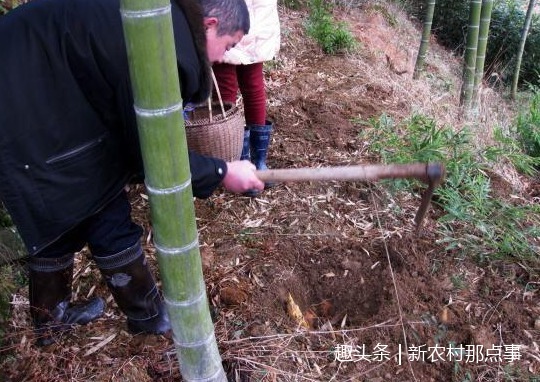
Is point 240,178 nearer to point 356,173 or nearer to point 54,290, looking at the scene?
point 356,173

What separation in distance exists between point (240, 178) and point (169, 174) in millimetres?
453

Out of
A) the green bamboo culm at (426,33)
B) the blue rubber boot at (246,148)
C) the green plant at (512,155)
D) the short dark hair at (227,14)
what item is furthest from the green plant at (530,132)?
the short dark hair at (227,14)

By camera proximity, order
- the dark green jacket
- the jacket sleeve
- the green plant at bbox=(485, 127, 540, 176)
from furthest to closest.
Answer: the green plant at bbox=(485, 127, 540, 176)
the jacket sleeve
the dark green jacket

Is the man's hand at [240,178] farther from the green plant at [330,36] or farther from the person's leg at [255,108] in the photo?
the green plant at [330,36]

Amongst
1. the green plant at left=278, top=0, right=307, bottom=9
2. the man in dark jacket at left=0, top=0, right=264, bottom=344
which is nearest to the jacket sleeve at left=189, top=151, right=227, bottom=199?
the man in dark jacket at left=0, top=0, right=264, bottom=344

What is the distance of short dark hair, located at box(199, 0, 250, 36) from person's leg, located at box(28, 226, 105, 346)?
38.5 inches

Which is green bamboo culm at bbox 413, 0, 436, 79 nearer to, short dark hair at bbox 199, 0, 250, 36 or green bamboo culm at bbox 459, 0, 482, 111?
green bamboo culm at bbox 459, 0, 482, 111

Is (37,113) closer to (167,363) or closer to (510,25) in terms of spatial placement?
(167,363)

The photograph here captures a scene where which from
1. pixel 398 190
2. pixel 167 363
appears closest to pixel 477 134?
pixel 398 190

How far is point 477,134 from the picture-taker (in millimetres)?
4191

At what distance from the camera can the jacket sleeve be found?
5.56 feet

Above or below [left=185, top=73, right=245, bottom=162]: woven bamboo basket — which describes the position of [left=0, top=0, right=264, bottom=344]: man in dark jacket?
above

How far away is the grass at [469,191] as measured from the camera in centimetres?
278

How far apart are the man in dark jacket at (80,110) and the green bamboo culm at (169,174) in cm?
25
